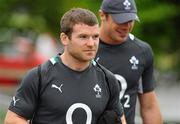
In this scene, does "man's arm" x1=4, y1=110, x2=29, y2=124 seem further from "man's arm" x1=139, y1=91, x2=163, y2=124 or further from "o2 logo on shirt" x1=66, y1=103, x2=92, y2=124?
"man's arm" x1=139, y1=91, x2=163, y2=124

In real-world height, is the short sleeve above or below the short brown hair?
below

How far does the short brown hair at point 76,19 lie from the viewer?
8039 millimetres

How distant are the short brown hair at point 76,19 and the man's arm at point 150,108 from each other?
80.4 inches

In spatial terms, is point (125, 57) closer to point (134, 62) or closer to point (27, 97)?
point (134, 62)

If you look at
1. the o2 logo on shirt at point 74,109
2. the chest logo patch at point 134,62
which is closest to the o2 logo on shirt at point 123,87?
the chest logo patch at point 134,62

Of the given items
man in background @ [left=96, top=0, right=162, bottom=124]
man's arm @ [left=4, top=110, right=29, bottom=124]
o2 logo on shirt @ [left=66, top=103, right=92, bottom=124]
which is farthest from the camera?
man in background @ [left=96, top=0, right=162, bottom=124]

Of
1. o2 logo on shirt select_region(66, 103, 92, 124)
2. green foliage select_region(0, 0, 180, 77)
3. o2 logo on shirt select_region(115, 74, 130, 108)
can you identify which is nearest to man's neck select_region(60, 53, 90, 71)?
o2 logo on shirt select_region(66, 103, 92, 124)

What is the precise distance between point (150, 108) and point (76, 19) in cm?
220

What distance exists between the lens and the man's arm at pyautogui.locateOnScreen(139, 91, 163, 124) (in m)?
9.97

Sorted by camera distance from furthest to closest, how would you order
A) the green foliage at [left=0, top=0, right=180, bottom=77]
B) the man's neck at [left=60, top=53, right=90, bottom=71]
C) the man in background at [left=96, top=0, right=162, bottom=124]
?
the green foliage at [left=0, top=0, right=180, bottom=77] → the man in background at [left=96, top=0, right=162, bottom=124] → the man's neck at [left=60, top=53, right=90, bottom=71]

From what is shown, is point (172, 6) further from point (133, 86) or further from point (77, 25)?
point (77, 25)

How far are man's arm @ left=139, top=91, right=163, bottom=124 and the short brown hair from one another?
80.4 inches

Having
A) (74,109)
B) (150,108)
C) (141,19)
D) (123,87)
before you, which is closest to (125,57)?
(123,87)

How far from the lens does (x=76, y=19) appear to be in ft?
26.5
